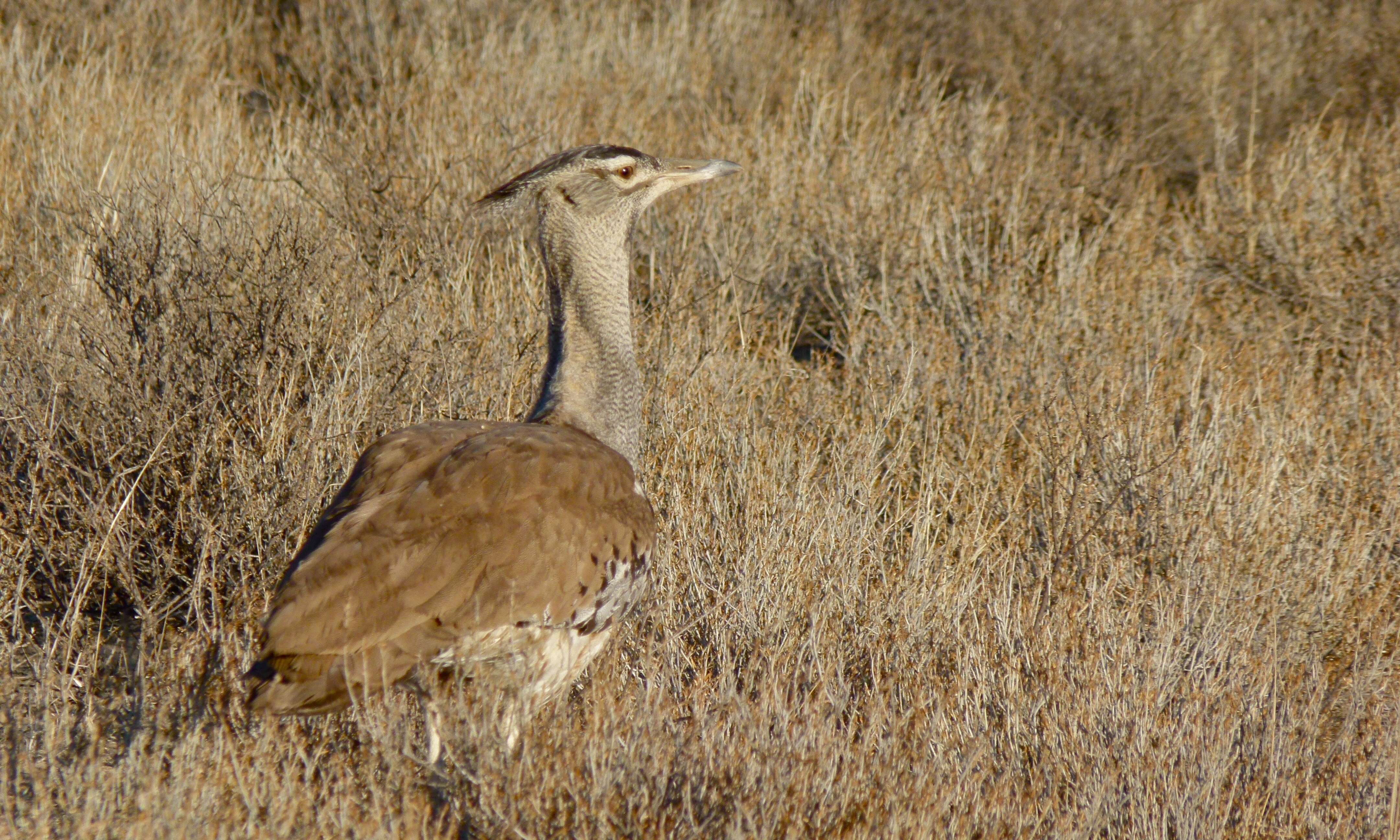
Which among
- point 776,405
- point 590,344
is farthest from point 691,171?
point 776,405

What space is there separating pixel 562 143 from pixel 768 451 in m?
2.44

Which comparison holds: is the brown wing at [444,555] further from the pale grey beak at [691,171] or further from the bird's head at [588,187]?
the pale grey beak at [691,171]

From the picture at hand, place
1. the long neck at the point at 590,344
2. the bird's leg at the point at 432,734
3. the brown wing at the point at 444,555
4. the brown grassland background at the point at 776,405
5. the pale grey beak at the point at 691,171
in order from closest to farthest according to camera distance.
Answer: the brown wing at the point at 444,555 < the bird's leg at the point at 432,734 < the brown grassland background at the point at 776,405 < the long neck at the point at 590,344 < the pale grey beak at the point at 691,171

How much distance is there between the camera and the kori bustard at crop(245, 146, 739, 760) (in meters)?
2.51

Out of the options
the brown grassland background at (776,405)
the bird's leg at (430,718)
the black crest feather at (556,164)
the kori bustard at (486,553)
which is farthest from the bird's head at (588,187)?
the bird's leg at (430,718)

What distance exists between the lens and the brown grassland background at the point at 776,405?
9.02 feet

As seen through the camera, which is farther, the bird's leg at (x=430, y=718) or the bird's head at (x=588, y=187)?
the bird's head at (x=588, y=187)

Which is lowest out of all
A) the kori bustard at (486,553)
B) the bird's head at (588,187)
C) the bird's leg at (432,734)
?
the bird's leg at (432,734)

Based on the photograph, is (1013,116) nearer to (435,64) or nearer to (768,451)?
(435,64)

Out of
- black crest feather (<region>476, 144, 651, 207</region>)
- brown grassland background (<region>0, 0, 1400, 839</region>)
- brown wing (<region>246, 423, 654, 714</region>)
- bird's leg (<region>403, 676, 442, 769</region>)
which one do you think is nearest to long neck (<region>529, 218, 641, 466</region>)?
black crest feather (<region>476, 144, 651, 207</region>)

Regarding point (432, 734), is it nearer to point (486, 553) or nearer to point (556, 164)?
point (486, 553)

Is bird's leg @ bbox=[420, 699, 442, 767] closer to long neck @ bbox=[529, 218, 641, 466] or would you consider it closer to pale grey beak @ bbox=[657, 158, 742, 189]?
long neck @ bbox=[529, 218, 641, 466]

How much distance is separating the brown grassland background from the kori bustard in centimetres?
15

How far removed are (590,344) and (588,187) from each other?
1.44 feet
